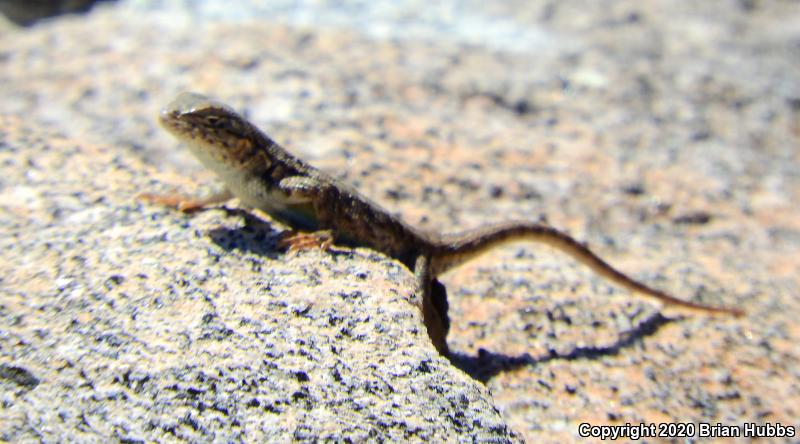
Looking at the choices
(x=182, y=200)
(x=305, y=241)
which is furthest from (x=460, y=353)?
(x=182, y=200)

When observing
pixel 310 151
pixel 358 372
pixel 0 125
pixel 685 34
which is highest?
pixel 358 372

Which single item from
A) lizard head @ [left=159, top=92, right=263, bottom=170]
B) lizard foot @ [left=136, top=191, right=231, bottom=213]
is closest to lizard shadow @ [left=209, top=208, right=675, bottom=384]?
lizard foot @ [left=136, top=191, right=231, bottom=213]

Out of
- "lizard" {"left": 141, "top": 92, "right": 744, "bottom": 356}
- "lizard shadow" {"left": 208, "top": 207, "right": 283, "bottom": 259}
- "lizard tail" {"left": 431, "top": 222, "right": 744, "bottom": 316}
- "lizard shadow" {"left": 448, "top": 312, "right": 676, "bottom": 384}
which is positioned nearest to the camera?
"lizard shadow" {"left": 208, "top": 207, "right": 283, "bottom": 259}

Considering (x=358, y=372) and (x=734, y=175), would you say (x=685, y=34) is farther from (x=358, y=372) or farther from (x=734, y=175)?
(x=358, y=372)

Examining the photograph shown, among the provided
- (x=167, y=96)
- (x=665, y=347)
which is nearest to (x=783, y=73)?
(x=665, y=347)

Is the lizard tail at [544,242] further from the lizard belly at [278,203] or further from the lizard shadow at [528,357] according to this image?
the lizard belly at [278,203]

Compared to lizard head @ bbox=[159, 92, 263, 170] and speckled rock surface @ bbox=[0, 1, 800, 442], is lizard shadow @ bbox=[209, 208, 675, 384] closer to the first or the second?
speckled rock surface @ bbox=[0, 1, 800, 442]

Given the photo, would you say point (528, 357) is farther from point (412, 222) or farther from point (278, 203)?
point (278, 203)
